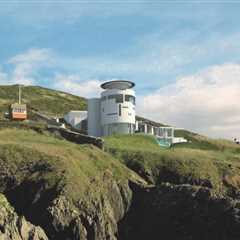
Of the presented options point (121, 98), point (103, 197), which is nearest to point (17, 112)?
point (121, 98)

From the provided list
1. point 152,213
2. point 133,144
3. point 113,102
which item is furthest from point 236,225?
point 113,102

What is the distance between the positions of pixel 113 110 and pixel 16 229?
66227 millimetres

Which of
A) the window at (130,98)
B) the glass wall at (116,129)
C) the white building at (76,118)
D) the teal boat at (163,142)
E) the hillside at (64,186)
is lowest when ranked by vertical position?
the hillside at (64,186)

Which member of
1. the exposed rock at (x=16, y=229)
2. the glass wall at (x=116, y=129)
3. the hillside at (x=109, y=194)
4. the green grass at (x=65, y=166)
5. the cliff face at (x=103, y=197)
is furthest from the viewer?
the glass wall at (x=116, y=129)

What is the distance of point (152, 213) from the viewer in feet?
285

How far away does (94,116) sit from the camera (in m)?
140

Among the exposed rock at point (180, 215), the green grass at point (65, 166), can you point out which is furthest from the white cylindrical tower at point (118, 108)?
the exposed rock at point (180, 215)

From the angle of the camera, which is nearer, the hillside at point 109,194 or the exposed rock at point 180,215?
the hillside at point 109,194

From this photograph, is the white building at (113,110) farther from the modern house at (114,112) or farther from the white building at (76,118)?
the white building at (76,118)

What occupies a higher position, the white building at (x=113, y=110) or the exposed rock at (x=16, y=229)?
the white building at (x=113, y=110)

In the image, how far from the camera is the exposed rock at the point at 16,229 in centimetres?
7100

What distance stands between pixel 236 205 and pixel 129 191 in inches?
674

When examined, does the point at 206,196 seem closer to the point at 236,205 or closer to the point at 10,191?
the point at 236,205

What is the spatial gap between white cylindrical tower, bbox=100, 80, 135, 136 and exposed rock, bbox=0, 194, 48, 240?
2422 inches
